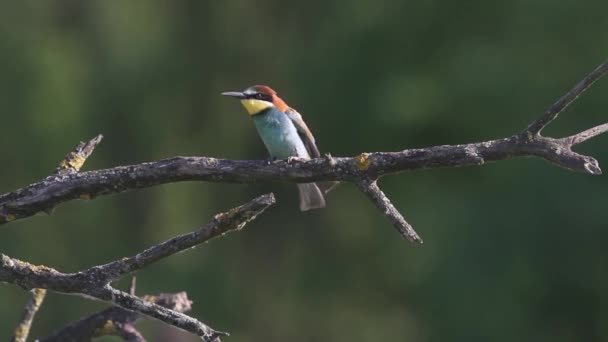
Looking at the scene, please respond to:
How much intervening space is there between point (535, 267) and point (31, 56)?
13.0 feet

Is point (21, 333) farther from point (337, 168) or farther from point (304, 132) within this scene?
point (304, 132)

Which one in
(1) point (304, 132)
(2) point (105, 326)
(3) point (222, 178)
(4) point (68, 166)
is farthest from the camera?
(1) point (304, 132)

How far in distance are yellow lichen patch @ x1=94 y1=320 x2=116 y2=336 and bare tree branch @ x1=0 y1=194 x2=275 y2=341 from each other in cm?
55

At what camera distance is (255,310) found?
7.62 meters

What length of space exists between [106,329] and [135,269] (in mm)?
757

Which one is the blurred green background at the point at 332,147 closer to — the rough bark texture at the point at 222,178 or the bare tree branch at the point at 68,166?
the bare tree branch at the point at 68,166

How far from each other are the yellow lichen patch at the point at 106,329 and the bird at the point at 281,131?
1.03 m

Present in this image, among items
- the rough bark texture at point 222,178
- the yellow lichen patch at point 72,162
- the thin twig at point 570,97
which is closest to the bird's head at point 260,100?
the yellow lichen patch at point 72,162

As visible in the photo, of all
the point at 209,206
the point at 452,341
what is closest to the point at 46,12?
the point at 209,206

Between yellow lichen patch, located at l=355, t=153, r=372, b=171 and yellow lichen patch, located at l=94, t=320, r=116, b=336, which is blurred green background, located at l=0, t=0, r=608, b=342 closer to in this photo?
yellow lichen patch, located at l=94, t=320, r=116, b=336

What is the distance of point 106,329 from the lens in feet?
9.61

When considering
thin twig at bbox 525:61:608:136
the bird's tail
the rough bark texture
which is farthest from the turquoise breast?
thin twig at bbox 525:61:608:136

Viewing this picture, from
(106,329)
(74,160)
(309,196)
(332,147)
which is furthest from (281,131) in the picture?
(332,147)

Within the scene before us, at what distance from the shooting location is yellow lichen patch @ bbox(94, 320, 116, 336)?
291cm
